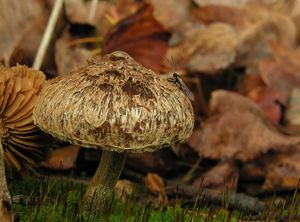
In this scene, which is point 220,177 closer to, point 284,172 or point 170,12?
point 284,172

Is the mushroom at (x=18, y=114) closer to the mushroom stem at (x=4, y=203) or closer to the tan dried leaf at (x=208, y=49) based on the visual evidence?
the mushroom stem at (x=4, y=203)

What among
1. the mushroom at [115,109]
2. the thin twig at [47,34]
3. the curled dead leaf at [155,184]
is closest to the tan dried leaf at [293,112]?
the curled dead leaf at [155,184]

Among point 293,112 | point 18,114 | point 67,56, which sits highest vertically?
point 67,56

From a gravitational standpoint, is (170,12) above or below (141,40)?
above

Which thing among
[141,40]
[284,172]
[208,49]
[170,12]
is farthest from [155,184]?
[170,12]

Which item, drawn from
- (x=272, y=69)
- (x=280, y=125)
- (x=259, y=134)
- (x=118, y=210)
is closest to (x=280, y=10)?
(x=272, y=69)

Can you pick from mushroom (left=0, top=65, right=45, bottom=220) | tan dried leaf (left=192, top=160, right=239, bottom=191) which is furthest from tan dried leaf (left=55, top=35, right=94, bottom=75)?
tan dried leaf (left=192, top=160, right=239, bottom=191)

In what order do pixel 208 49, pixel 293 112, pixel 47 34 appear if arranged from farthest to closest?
pixel 208 49 → pixel 293 112 → pixel 47 34

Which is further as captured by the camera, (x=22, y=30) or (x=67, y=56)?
(x=67, y=56)

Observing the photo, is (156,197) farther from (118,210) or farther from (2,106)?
(2,106)
